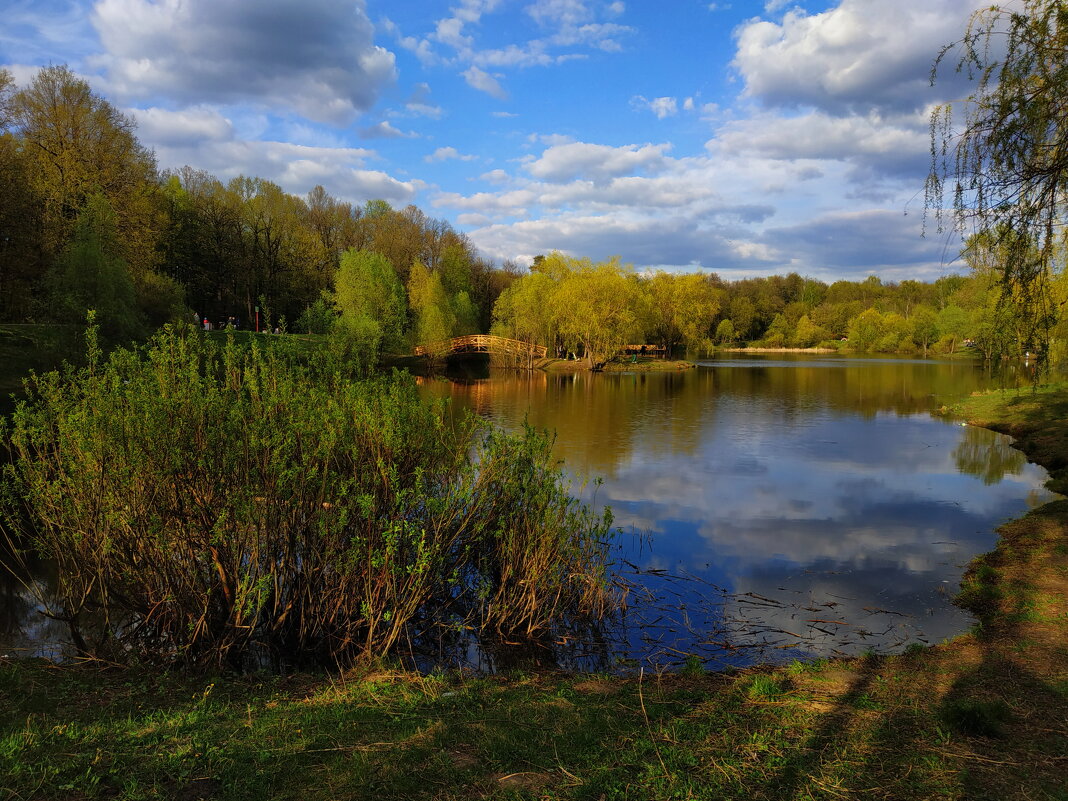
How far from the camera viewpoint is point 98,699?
17.2 ft

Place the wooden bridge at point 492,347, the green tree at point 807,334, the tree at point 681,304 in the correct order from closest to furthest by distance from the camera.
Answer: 1. the wooden bridge at point 492,347
2. the tree at point 681,304
3. the green tree at point 807,334

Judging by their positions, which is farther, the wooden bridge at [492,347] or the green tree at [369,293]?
the wooden bridge at [492,347]

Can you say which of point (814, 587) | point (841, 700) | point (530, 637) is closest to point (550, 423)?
point (814, 587)

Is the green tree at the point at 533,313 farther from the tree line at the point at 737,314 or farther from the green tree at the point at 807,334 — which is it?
the green tree at the point at 807,334

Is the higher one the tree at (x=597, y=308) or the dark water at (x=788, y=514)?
the tree at (x=597, y=308)

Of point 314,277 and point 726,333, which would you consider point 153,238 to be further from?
point 726,333

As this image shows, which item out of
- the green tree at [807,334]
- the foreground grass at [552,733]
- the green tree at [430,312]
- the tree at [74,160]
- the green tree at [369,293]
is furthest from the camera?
the green tree at [807,334]

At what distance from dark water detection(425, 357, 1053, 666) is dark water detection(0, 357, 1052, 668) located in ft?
0.14

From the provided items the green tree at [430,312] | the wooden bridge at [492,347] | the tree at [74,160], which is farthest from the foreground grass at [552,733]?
the wooden bridge at [492,347]

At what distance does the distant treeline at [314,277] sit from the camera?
2441 cm

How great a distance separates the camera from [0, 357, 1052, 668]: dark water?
26.3ft

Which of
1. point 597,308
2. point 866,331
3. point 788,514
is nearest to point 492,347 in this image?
point 597,308

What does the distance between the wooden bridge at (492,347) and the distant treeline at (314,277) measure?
4.16ft

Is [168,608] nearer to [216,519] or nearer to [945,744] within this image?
[216,519]
